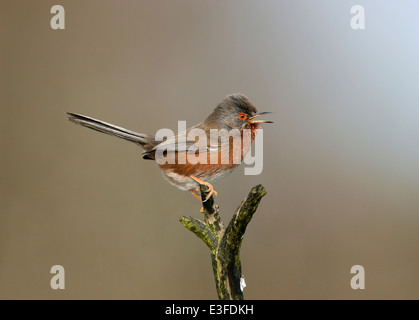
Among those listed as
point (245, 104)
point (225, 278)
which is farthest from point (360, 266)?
point (245, 104)

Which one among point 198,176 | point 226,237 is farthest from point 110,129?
point 226,237

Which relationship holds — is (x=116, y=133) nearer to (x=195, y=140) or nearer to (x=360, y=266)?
(x=195, y=140)

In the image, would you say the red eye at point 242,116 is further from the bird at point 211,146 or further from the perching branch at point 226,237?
the perching branch at point 226,237

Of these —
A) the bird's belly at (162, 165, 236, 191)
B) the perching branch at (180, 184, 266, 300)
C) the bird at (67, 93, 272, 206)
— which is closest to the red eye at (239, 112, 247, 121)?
the bird at (67, 93, 272, 206)

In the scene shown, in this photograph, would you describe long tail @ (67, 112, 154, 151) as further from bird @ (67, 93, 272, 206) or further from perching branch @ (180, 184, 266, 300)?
perching branch @ (180, 184, 266, 300)

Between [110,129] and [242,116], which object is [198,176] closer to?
[242,116]
